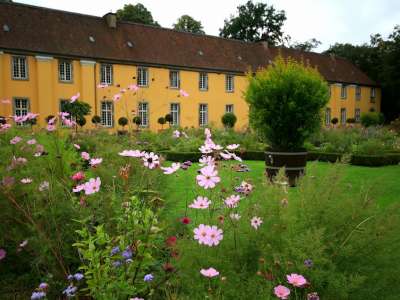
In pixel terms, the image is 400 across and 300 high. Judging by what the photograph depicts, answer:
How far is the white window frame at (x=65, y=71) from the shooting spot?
83.4 ft

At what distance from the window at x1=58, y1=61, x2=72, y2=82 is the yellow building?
6cm

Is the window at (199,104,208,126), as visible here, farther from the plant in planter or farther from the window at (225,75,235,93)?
the plant in planter

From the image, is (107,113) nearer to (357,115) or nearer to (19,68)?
(19,68)

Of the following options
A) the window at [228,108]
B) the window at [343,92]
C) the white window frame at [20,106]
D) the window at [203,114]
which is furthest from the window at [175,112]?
the window at [343,92]

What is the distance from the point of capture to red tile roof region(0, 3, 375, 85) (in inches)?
964

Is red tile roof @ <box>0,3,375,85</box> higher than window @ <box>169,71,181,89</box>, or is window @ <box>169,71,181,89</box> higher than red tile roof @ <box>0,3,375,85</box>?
red tile roof @ <box>0,3,375,85</box>

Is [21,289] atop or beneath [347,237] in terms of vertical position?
beneath

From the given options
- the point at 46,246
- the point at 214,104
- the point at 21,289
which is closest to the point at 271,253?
the point at 46,246

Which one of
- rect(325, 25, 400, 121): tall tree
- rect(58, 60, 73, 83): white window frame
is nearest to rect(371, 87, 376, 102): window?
rect(325, 25, 400, 121): tall tree

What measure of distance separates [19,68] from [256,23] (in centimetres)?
3108

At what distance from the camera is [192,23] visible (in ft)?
163

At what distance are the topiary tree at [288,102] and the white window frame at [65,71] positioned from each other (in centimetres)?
1952

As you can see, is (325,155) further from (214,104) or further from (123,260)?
(214,104)

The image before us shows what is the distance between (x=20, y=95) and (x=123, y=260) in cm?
2467
